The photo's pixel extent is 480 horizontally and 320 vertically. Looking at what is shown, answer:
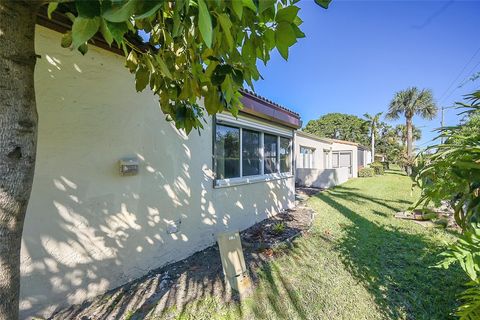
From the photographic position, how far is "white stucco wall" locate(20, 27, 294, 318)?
2.82 m

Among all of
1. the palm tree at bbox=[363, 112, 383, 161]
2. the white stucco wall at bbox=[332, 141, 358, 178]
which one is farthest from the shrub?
the palm tree at bbox=[363, 112, 383, 161]

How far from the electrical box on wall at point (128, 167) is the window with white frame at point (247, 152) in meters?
2.08

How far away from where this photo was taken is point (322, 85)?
19.1 m

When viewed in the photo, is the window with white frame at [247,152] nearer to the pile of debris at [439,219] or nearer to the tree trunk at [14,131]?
the pile of debris at [439,219]

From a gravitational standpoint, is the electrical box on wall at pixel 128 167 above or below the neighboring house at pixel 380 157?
below

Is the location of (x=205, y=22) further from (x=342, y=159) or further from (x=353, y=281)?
(x=342, y=159)

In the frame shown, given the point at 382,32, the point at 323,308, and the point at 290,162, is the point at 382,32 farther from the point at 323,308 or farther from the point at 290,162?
the point at 323,308

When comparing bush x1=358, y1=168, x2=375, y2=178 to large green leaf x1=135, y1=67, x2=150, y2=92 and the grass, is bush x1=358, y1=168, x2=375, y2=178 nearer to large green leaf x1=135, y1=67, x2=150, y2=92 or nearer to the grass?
the grass

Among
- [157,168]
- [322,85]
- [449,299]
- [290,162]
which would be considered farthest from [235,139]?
[322,85]

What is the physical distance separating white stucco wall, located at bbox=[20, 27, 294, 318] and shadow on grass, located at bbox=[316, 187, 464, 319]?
327cm

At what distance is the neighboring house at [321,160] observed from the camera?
16141 millimetres

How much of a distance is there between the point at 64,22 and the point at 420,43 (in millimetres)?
11220

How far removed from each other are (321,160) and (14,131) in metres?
20.1

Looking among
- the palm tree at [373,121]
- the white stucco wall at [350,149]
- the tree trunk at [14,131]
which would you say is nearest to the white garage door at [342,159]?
the white stucco wall at [350,149]
